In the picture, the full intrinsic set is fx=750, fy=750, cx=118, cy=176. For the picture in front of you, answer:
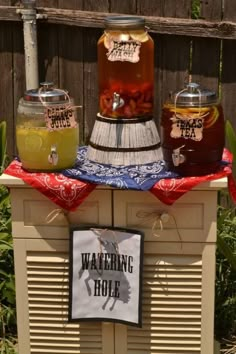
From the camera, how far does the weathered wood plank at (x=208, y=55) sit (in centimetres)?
361

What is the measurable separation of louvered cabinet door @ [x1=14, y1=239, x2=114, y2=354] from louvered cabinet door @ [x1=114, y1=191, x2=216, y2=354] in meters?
0.10

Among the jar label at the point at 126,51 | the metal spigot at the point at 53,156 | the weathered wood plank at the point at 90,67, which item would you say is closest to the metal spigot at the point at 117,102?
the jar label at the point at 126,51

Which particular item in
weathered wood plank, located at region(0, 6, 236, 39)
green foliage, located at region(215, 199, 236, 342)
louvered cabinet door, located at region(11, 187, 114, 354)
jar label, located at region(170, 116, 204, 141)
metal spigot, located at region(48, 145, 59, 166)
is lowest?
green foliage, located at region(215, 199, 236, 342)

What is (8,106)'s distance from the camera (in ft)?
12.9

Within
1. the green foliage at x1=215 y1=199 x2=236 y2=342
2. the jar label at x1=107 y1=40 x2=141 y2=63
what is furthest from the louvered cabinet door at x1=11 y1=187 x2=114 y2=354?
the green foliage at x1=215 y1=199 x2=236 y2=342

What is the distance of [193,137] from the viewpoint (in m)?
2.55

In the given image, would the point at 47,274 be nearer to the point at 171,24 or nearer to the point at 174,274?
the point at 174,274

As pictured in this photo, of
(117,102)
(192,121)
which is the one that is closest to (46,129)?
(117,102)

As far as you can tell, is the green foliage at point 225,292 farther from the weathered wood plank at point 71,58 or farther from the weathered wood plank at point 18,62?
the weathered wood plank at point 18,62

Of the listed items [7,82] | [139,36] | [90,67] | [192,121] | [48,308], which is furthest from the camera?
[7,82]

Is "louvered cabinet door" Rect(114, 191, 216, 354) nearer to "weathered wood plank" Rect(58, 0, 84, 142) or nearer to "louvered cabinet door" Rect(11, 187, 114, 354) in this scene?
"louvered cabinet door" Rect(11, 187, 114, 354)

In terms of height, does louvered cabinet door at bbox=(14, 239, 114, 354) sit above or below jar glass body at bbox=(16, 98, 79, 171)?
below

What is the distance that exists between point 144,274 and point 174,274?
11 cm

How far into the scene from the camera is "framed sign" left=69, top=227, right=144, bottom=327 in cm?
264
